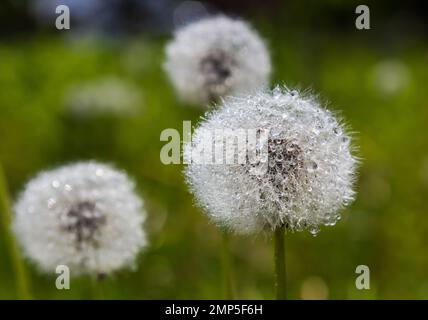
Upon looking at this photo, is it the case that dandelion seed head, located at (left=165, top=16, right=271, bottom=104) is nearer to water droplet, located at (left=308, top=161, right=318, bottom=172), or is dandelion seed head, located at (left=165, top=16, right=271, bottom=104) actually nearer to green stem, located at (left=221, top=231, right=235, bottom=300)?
green stem, located at (left=221, top=231, right=235, bottom=300)

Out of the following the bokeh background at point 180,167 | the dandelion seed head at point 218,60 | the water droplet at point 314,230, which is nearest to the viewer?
the water droplet at point 314,230

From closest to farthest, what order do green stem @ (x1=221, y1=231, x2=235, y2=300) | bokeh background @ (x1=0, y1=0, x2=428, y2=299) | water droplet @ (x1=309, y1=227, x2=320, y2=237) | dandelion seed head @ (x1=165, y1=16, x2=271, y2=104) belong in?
1. water droplet @ (x1=309, y1=227, x2=320, y2=237)
2. green stem @ (x1=221, y1=231, x2=235, y2=300)
3. dandelion seed head @ (x1=165, y1=16, x2=271, y2=104)
4. bokeh background @ (x1=0, y1=0, x2=428, y2=299)

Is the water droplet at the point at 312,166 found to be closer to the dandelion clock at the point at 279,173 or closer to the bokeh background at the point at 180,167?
the dandelion clock at the point at 279,173

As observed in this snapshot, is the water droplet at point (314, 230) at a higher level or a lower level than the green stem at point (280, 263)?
higher

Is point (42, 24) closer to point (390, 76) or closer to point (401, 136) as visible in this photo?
point (390, 76)

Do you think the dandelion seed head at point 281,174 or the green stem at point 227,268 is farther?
the green stem at point 227,268

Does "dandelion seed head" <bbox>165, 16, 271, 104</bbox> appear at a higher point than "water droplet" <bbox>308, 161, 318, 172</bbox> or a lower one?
higher

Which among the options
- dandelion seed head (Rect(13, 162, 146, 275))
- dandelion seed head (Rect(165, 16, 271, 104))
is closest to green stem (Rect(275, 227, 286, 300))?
dandelion seed head (Rect(13, 162, 146, 275))

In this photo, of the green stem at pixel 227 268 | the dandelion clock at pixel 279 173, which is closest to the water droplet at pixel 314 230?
the dandelion clock at pixel 279 173
